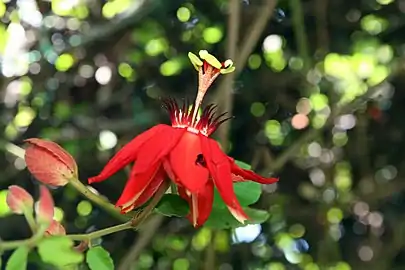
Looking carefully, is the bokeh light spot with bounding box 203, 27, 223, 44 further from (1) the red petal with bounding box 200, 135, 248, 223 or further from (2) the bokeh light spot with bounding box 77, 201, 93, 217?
(1) the red petal with bounding box 200, 135, 248, 223

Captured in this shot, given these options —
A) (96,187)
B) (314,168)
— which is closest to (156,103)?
(96,187)

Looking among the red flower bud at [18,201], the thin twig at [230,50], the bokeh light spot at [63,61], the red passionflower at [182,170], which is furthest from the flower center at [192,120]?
the bokeh light spot at [63,61]

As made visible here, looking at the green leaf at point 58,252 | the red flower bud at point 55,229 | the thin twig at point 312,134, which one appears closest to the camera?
the green leaf at point 58,252

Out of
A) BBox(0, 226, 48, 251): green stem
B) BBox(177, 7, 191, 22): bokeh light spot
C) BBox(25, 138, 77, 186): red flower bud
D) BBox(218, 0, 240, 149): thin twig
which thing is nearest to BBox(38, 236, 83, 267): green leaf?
BBox(0, 226, 48, 251): green stem

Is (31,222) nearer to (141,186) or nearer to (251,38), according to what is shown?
(141,186)

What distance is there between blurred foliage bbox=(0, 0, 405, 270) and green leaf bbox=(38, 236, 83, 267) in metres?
0.83

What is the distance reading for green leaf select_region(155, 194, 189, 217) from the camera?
2.04ft

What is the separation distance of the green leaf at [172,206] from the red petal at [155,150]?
0.13ft

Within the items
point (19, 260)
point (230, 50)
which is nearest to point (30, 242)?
point (19, 260)

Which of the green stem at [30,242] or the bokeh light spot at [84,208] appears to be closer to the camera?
the green stem at [30,242]

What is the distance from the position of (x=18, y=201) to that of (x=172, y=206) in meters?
0.11

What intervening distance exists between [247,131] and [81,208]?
284 mm

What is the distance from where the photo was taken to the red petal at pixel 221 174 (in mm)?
583

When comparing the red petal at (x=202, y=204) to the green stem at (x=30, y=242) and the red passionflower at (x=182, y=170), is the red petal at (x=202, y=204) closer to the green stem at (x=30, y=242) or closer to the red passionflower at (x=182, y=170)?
the red passionflower at (x=182, y=170)
